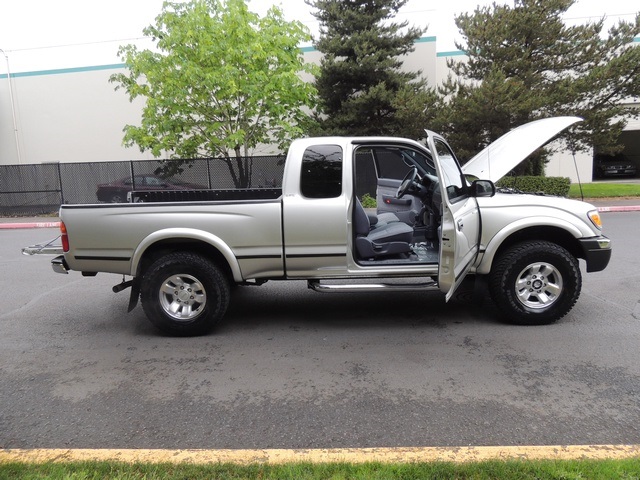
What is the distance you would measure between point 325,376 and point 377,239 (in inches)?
65.8

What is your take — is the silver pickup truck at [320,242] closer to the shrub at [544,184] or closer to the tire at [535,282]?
the tire at [535,282]

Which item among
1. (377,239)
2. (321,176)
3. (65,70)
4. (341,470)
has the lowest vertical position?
(341,470)

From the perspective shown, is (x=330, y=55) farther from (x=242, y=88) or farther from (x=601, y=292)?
(x=601, y=292)

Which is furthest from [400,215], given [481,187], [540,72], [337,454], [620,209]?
[540,72]

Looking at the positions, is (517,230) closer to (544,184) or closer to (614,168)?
(544,184)

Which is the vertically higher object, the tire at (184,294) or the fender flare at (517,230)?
the fender flare at (517,230)

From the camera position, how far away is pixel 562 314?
16.4 feet

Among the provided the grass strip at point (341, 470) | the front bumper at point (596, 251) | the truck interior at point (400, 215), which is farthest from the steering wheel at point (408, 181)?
the grass strip at point (341, 470)

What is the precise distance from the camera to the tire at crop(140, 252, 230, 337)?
15.8 feet

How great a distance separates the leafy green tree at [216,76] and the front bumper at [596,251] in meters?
11.9

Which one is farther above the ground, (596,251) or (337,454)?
(596,251)

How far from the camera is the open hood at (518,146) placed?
5.06 metres

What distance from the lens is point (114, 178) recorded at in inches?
771

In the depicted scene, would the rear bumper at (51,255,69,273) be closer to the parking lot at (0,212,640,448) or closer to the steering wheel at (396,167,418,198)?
the parking lot at (0,212,640,448)
